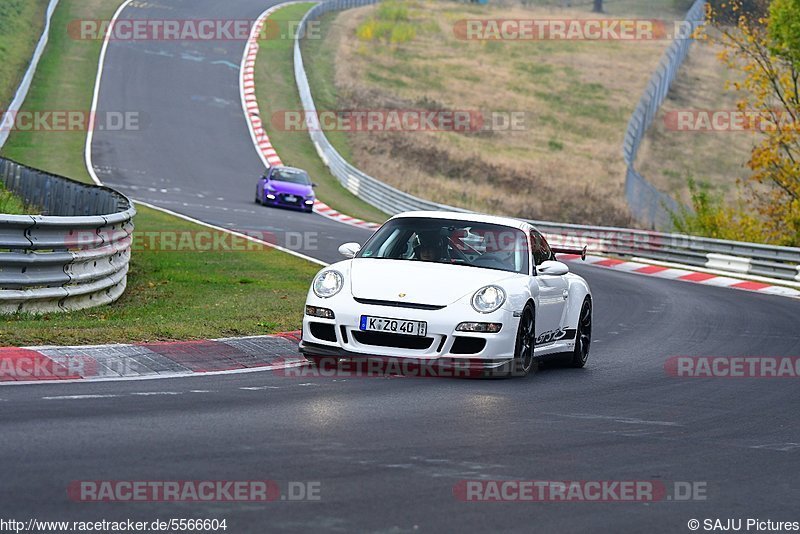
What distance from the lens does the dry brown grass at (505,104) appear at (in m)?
47.7

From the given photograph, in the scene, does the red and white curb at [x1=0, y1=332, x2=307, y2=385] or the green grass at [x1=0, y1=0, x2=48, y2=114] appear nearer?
the red and white curb at [x1=0, y1=332, x2=307, y2=385]

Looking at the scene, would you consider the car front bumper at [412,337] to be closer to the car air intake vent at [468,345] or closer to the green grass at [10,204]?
the car air intake vent at [468,345]

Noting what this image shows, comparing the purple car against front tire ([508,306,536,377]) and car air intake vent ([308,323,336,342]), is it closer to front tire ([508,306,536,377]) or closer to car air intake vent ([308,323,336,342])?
front tire ([508,306,536,377])

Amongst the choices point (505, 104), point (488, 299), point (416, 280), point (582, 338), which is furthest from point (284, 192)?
point (505, 104)

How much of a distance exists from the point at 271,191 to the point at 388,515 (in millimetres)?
31848

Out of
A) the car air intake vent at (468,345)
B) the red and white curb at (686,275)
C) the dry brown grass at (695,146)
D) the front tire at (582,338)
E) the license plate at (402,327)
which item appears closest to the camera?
the license plate at (402,327)

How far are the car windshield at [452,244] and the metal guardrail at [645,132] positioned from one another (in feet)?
75.7

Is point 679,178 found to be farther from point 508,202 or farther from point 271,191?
point 271,191

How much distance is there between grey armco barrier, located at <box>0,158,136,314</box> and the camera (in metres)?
13.0

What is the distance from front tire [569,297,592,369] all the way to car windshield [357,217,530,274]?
4.88 ft

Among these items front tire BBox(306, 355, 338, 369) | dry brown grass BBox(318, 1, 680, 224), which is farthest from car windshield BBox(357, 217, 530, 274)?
dry brown grass BBox(318, 1, 680, 224)

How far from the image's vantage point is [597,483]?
7.01 metres

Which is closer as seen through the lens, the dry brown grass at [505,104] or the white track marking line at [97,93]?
the white track marking line at [97,93]

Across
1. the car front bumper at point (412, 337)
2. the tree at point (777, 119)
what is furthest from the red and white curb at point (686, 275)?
the car front bumper at point (412, 337)
